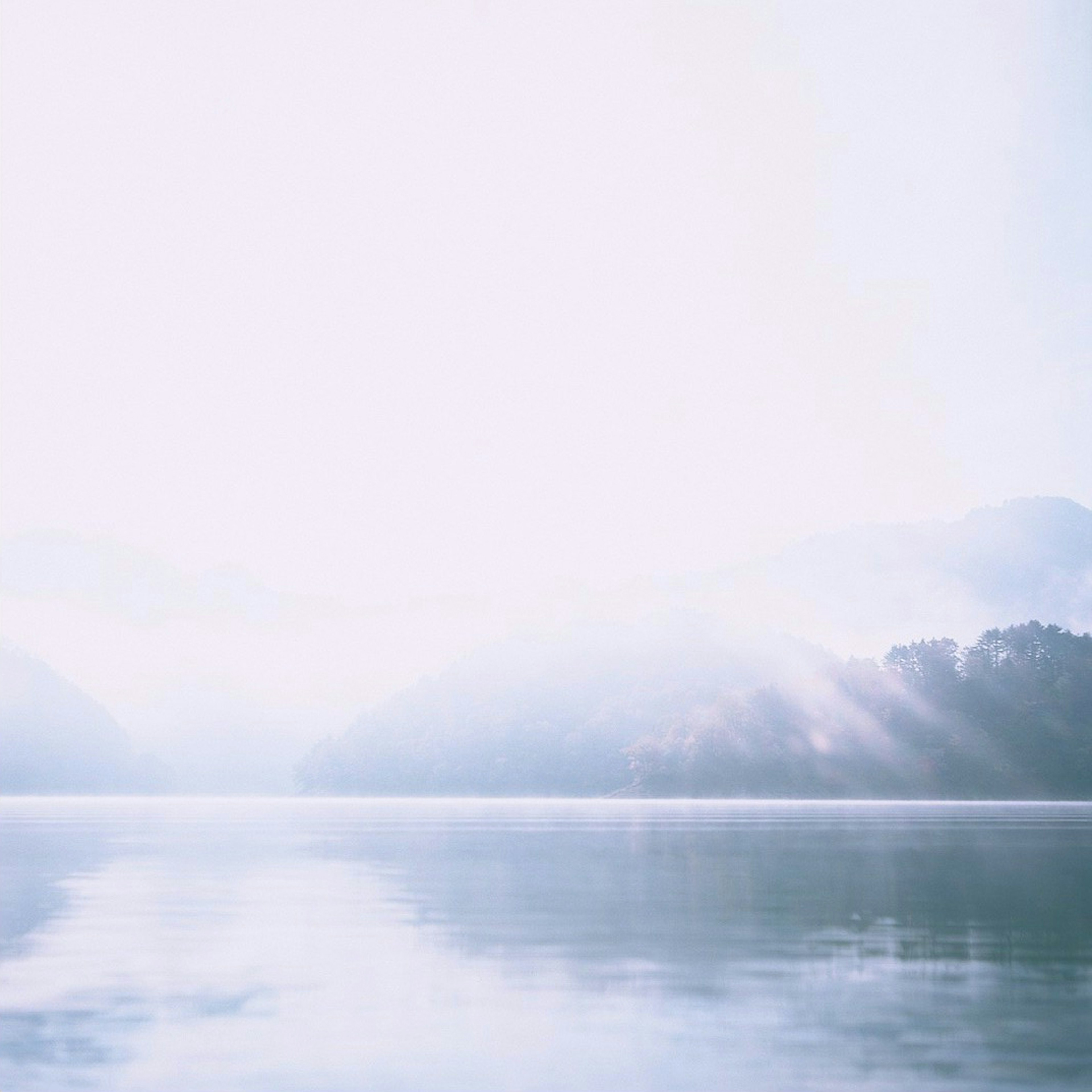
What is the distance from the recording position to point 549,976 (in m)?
22.0

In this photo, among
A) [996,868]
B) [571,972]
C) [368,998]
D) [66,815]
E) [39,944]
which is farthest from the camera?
[66,815]

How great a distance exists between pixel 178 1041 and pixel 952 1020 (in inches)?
452

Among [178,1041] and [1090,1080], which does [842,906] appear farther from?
[178,1041]

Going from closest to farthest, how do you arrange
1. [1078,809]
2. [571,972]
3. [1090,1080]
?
[1090,1080]
[571,972]
[1078,809]

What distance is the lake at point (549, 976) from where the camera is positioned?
15.7 metres

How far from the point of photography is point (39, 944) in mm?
25703

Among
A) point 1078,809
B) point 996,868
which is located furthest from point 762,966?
point 1078,809

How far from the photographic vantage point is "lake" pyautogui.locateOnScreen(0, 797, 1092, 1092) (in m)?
15.7

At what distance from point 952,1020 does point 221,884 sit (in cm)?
2885

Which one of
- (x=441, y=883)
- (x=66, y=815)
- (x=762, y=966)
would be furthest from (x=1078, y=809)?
(x=762, y=966)

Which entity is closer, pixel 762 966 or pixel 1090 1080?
pixel 1090 1080

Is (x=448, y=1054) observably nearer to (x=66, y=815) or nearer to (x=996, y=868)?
(x=996, y=868)

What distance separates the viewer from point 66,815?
12912 cm

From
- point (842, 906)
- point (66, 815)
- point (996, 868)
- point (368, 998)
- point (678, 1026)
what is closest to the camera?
point (678, 1026)
